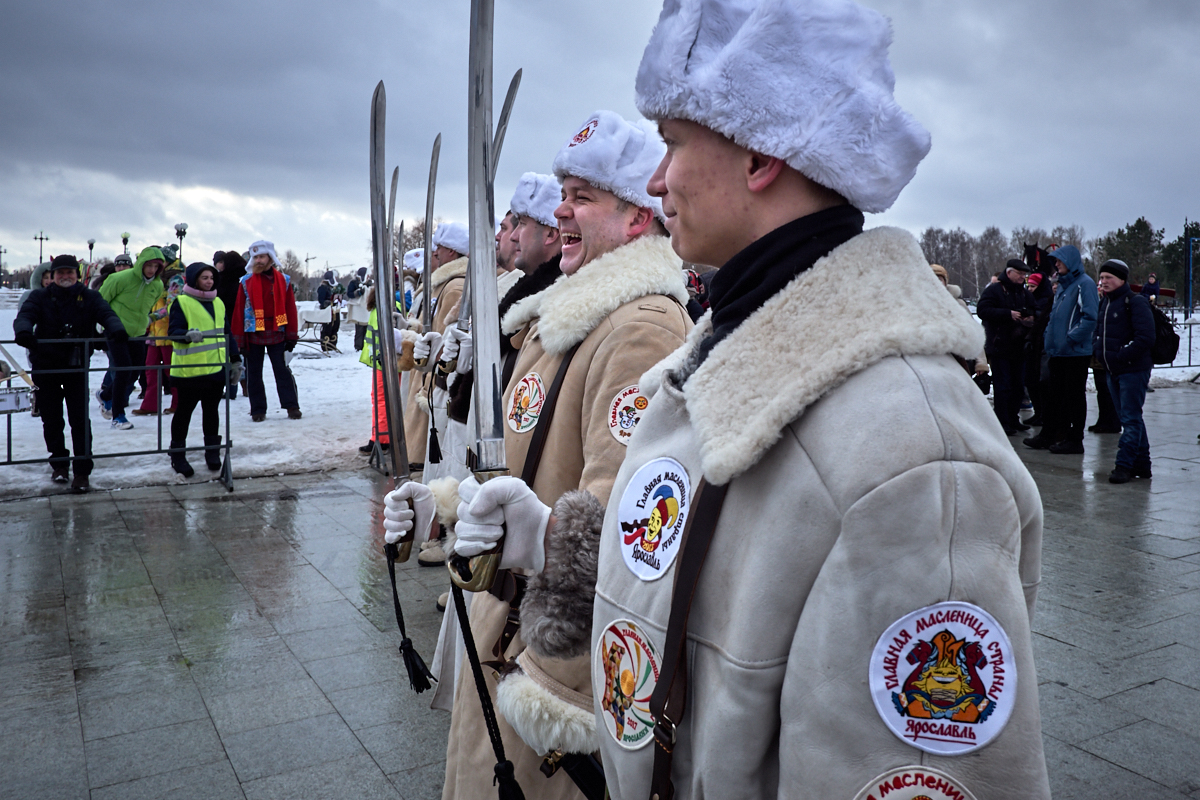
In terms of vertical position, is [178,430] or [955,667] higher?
[955,667]

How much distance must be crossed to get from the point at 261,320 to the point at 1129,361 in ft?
29.9

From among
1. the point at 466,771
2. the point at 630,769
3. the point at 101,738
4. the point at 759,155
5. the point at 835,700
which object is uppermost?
the point at 759,155

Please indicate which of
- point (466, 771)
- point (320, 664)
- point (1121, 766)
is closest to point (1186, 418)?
point (1121, 766)

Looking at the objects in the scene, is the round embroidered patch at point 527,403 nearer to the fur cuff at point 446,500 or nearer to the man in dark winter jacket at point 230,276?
the fur cuff at point 446,500

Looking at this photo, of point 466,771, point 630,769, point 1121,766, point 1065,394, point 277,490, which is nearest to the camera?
point 630,769

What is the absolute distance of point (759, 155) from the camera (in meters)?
1.26

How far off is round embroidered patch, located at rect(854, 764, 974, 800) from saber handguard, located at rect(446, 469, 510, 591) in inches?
30.7

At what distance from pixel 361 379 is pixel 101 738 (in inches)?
497

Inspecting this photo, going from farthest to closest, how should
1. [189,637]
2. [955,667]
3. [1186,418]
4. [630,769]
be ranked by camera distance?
[1186,418], [189,637], [630,769], [955,667]

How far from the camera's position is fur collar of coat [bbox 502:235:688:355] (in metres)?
2.15

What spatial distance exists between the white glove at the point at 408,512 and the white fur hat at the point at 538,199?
1790 millimetres

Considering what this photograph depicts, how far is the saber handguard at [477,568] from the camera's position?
5.14 feet

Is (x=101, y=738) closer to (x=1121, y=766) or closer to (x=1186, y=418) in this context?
(x=1121, y=766)

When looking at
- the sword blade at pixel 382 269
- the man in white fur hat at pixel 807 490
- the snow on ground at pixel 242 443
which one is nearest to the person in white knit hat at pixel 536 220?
the sword blade at pixel 382 269
